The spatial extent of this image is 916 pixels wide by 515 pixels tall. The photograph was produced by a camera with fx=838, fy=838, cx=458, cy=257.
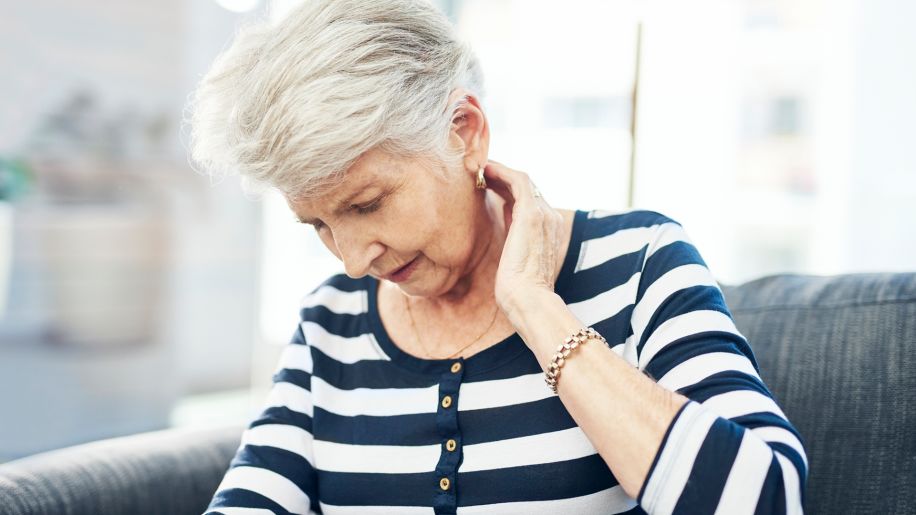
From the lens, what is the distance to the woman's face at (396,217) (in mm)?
950

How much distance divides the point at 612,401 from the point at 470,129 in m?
0.40

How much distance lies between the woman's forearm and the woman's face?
0.59 feet

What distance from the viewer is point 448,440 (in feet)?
3.40

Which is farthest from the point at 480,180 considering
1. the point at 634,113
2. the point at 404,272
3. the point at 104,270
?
the point at 104,270

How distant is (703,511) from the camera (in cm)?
75

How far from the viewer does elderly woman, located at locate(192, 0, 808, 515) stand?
Answer: 808 millimetres

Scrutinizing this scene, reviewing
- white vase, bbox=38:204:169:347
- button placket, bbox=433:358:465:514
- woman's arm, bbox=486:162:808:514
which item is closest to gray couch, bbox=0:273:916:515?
woman's arm, bbox=486:162:808:514

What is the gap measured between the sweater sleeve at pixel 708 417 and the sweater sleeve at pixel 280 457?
48 centimetres

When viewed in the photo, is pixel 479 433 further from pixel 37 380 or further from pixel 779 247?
pixel 779 247

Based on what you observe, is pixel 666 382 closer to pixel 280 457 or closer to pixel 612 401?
pixel 612 401

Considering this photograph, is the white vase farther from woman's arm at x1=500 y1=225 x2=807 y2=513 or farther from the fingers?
woman's arm at x1=500 y1=225 x2=807 y2=513

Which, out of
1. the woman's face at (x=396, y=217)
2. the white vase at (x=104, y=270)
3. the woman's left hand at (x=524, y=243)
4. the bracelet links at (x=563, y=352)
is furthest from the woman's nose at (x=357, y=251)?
the white vase at (x=104, y=270)

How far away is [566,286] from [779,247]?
189 centimetres

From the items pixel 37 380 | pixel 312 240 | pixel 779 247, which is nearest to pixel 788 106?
pixel 779 247
